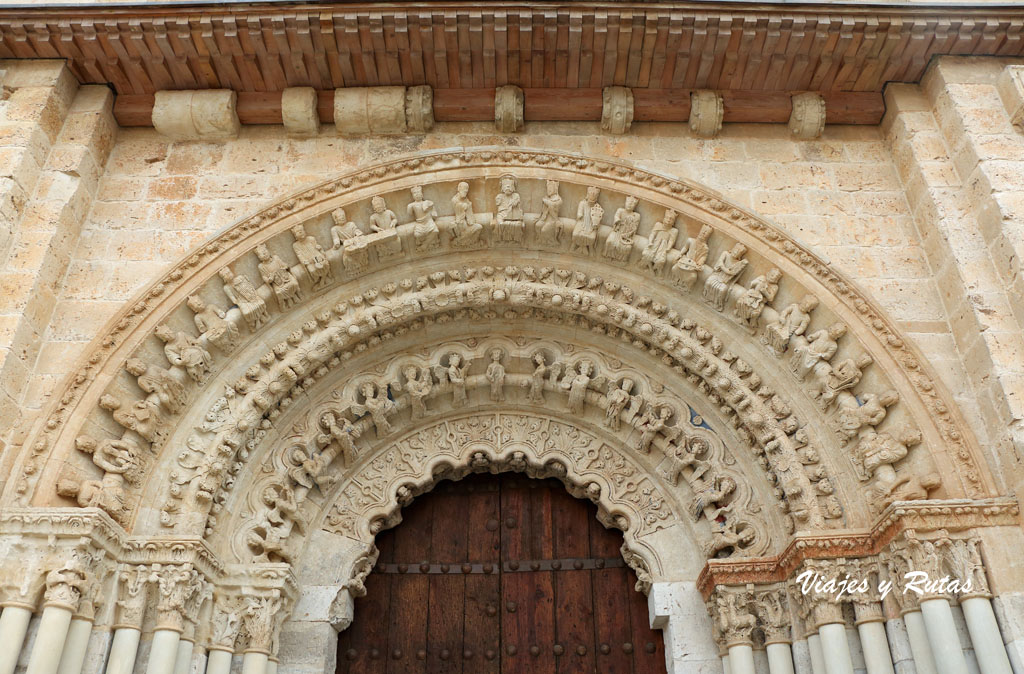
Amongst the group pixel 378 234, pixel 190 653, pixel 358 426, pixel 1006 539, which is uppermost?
pixel 378 234

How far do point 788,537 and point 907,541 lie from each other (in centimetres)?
67

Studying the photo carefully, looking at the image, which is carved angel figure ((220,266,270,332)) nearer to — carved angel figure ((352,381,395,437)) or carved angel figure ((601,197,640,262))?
carved angel figure ((352,381,395,437))

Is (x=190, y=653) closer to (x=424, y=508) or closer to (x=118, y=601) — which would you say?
(x=118, y=601)

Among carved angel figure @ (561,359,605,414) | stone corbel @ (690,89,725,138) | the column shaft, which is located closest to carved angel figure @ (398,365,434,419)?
carved angel figure @ (561,359,605,414)

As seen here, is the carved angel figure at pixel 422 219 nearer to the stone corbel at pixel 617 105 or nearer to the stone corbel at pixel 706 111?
the stone corbel at pixel 617 105

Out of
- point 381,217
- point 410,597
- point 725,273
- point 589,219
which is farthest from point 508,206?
point 410,597

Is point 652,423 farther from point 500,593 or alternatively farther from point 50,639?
point 50,639

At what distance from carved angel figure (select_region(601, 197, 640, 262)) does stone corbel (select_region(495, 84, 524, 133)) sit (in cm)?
85

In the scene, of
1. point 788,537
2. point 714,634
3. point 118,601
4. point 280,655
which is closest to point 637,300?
point 788,537

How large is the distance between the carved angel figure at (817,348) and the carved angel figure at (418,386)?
6.91ft

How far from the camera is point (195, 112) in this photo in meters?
4.70

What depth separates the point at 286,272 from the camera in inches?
176

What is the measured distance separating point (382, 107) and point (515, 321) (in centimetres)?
152

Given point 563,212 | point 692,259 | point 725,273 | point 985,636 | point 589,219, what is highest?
point 563,212
